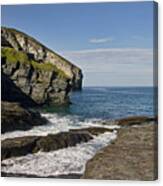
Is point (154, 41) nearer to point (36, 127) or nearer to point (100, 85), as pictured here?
point (100, 85)

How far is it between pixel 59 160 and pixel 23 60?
0.59 metres

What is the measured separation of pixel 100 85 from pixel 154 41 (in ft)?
1.24

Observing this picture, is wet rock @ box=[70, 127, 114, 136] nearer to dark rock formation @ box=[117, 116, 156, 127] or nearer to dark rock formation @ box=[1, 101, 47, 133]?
dark rock formation @ box=[117, 116, 156, 127]

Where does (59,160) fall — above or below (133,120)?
below

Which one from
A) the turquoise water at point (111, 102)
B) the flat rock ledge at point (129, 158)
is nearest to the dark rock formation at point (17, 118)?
the turquoise water at point (111, 102)

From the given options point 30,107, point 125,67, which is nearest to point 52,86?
point 30,107

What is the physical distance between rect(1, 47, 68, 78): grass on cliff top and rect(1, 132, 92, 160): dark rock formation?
334 mm

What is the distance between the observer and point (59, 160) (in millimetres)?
3572

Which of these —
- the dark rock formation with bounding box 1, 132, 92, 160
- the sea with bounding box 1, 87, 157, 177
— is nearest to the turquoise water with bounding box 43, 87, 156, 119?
the sea with bounding box 1, 87, 157, 177

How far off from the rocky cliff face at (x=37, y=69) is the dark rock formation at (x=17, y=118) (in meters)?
0.09

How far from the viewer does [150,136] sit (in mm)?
3443

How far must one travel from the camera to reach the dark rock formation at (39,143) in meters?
3.60

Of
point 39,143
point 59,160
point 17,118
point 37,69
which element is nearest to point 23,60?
point 37,69

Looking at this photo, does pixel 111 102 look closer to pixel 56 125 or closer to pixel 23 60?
pixel 56 125
